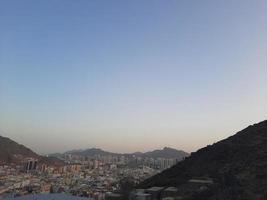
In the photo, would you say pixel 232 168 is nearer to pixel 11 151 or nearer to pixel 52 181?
pixel 52 181

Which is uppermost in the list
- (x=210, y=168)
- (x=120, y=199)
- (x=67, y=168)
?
(x=67, y=168)

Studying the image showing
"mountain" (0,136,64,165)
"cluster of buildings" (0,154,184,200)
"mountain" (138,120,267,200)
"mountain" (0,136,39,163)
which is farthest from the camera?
"mountain" (0,136,64,165)

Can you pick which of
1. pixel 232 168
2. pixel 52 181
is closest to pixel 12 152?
pixel 52 181

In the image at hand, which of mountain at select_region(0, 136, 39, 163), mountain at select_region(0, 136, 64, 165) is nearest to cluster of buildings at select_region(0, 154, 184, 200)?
mountain at select_region(0, 136, 64, 165)

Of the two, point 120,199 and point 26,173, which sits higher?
point 26,173

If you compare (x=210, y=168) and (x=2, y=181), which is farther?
(x=2, y=181)

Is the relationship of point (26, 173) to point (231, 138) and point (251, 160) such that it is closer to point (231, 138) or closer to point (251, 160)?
point (231, 138)

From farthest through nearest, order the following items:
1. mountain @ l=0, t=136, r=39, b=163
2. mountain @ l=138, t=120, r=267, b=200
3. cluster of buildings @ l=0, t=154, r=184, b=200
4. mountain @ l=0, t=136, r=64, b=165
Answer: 1. mountain @ l=0, t=136, r=64, b=165
2. mountain @ l=0, t=136, r=39, b=163
3. cluster of buildings @ l=0, t=154, r=184, b=200
4. mountain @ l=138, t=120, r=267, b=200

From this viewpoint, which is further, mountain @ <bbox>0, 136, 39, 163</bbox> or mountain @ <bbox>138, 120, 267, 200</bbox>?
mountain @ <bbox>0, 136, 39, 163</bbox>

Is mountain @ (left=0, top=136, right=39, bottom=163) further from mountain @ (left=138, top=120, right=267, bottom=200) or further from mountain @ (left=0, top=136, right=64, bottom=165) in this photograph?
mountain @ (left=138, top=120, right=267, bottom=200)

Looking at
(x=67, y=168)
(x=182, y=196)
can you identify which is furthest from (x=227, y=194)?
(x=67, y=168)
